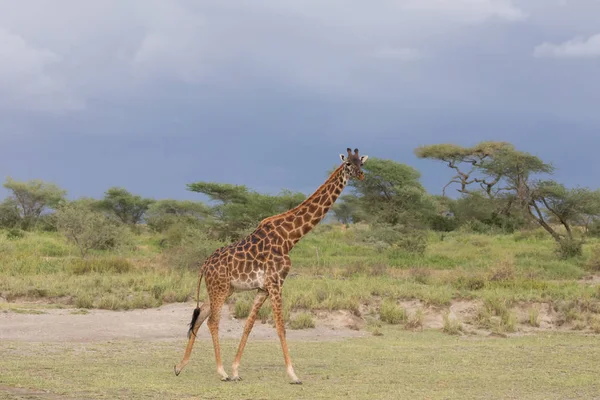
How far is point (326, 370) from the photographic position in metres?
10.5

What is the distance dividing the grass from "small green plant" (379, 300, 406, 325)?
0.02 metres

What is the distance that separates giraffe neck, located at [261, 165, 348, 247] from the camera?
1016cm

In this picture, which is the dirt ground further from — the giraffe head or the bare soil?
the giraffe head

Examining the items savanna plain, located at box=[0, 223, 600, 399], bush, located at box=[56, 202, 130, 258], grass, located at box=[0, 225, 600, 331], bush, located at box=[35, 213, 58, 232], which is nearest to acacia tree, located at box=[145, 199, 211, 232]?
bush, located at box=[35, 213, 58, 232]

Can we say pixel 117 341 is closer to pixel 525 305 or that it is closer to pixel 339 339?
pixel 339 339

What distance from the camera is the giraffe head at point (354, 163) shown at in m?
10.0

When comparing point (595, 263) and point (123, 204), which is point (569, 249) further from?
point (123, 204)

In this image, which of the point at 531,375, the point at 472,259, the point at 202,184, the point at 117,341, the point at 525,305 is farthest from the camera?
the point at 202,184

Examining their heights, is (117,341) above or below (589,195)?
below

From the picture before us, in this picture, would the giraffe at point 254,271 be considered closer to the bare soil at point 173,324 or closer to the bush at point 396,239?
the bare soil at point 173,324

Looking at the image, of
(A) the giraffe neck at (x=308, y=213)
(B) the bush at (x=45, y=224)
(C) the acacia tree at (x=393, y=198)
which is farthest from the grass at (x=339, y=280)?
(B) the bush at (x=45, y=224)

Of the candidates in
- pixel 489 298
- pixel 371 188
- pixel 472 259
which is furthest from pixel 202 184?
pixel 489 298

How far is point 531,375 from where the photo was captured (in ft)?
33.3

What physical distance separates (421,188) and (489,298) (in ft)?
60.4
